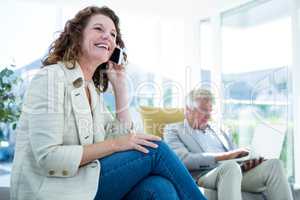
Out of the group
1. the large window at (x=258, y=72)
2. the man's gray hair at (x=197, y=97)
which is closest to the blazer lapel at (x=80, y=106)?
the man's gray hair at (x=197, y=97)

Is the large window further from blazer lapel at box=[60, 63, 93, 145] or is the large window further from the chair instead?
blazer lapel at box=[60, 63, 93, 145]

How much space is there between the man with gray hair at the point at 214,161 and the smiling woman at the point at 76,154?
2.49ft

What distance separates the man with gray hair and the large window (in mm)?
1033

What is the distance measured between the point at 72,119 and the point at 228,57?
3.19 m

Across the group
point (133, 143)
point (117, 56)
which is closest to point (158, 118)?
point (117, 56)

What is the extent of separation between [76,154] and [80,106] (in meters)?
0.20

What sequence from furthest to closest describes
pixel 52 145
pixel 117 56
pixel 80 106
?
1. pixel 117 56
2. pixel 80 106
3. pixel 52 145

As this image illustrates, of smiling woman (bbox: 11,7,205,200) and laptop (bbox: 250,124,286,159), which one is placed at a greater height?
smiling woman (bbox: 11,7,205,200)

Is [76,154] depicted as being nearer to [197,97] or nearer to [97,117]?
[97,117]

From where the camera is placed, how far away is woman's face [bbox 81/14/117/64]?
1.50m

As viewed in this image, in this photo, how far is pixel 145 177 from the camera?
1.33m

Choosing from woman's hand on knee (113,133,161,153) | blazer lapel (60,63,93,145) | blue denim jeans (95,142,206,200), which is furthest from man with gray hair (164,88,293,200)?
blazer lapel (60,63,93,145)

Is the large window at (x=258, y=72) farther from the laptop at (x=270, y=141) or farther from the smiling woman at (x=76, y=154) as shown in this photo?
the smiling woman at (x=76, y=154)

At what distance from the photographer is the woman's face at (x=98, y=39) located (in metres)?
1.50
